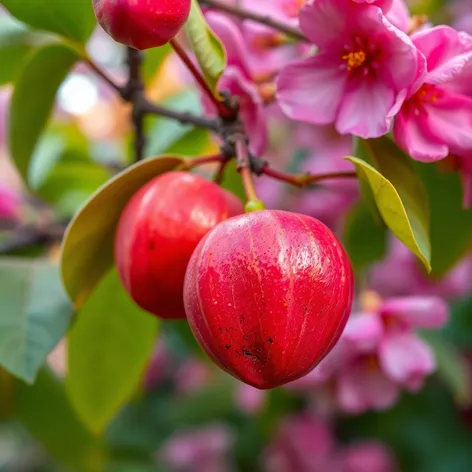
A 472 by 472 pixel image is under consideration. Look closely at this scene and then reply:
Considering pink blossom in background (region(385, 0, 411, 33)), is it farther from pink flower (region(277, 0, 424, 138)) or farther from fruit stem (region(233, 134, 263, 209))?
fruit stem (region(233, 134, 263, 209))

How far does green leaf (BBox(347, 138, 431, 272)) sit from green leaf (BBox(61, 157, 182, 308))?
17 cm

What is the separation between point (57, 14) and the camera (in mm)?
735

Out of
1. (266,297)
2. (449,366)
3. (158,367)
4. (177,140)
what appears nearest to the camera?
(266,297)

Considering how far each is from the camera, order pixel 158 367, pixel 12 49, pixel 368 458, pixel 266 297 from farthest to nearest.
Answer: pixel 158 367
pixel 368 458
pixel 12 49
pixel 266 297

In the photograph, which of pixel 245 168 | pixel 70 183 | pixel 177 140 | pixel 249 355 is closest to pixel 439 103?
pixel 245 168

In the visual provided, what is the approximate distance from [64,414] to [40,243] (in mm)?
277

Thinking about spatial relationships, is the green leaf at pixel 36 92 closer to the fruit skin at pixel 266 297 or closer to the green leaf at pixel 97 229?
the green leaf at pixel 97 229

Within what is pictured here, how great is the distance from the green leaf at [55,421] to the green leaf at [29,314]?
1.31ft

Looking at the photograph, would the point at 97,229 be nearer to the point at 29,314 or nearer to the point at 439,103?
the point at 29,314

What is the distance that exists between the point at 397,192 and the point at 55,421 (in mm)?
788

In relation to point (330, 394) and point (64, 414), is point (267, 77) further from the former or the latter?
point (64, 414)

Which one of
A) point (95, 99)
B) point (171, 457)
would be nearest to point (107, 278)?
point (171, 457)

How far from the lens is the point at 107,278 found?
2.67 ft

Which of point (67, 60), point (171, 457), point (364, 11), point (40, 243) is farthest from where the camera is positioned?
point (171, 457)
